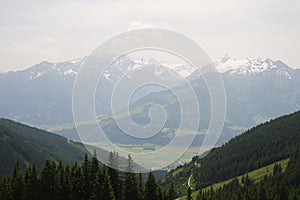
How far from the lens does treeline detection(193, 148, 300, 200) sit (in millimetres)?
98000

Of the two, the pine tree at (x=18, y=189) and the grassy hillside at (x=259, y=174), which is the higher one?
the grassy hillside at (x=259, y=174)

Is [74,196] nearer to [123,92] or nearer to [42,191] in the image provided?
[42,191]

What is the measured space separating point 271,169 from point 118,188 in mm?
120043

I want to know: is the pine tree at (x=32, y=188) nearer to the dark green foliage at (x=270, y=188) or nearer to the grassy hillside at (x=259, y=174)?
the dark green foliage at (x=270, y=188)

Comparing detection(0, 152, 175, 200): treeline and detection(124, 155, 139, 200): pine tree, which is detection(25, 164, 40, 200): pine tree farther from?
detection(124, 155, 139, 200): pine tree

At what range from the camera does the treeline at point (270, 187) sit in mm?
98000

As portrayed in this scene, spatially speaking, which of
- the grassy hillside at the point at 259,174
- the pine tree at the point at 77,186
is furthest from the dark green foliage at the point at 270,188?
the pine tree at the point at 77,186

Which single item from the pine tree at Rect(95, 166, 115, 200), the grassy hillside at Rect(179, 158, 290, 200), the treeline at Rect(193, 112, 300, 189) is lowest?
the pine tree at Rect(95, 166, 115, 200)

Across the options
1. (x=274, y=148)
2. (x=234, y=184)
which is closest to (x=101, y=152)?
(x=234, y=184)

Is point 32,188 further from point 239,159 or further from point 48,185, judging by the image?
point 239,159

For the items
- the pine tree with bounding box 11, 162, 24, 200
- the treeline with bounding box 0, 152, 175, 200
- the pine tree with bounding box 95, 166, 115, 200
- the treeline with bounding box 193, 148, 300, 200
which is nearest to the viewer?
the pine tree with bounding box 95, 166, 115, 200

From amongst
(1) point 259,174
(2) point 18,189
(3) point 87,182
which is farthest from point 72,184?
(1) point 259,174

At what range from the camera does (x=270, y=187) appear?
117812 millimetres

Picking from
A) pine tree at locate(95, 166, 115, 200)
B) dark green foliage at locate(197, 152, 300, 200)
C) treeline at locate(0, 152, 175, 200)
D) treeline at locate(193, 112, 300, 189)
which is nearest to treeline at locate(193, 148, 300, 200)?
dark green foliage at locate(197, 152, 300, 200)
